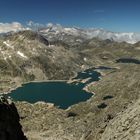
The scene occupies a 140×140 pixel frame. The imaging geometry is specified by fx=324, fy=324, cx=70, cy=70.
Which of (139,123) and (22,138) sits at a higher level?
(139,123)

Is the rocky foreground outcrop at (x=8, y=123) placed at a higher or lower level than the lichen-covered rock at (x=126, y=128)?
lower

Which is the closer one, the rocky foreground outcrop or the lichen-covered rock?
the lichen-covered rock

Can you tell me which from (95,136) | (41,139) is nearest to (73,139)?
(41,139)

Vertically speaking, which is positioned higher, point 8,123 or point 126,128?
point 126,128

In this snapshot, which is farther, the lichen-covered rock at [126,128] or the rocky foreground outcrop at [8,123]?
the rocky foreground outcrop at [8,123]

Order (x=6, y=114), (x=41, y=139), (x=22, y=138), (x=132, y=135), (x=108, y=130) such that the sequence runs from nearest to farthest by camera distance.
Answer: (x=132, y=135), (x=108, y=130), (x=6, y=114), (x=22, y=138), (x=41, y=139)

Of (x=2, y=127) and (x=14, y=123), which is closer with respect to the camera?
(x=2, y=127)

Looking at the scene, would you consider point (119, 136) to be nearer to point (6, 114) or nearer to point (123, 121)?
point (123, 121)

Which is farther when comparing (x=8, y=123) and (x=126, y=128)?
(x=8, y=123)
